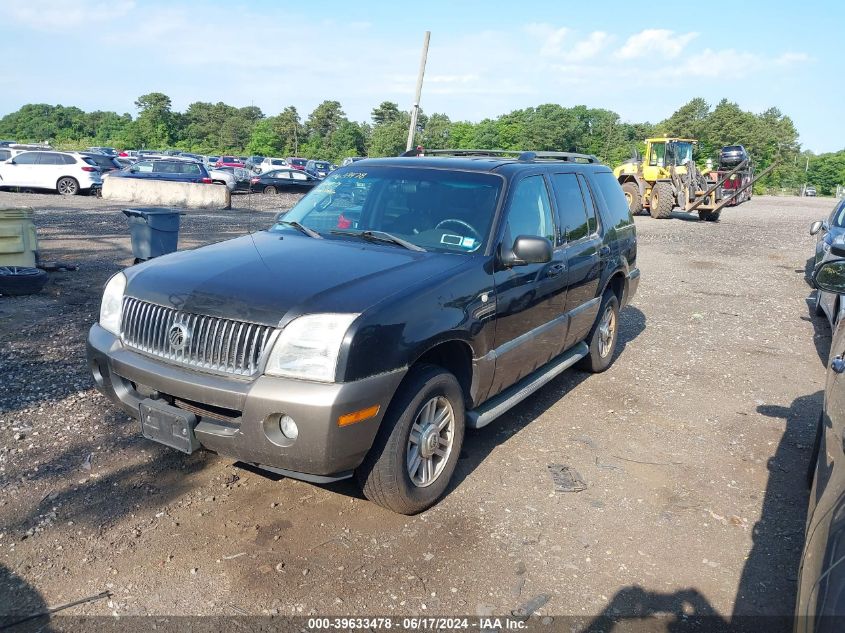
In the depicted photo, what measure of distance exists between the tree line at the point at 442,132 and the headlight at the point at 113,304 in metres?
67.1

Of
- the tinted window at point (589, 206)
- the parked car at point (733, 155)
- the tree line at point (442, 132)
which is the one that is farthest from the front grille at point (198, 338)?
the tree line at point (442, 132)

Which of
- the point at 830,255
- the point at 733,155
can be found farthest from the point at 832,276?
the point at 733,155

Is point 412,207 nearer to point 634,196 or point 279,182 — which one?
point 634,196

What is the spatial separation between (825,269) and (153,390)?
3.29 meters

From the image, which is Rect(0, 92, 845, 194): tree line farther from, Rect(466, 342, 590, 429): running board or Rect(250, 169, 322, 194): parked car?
Rect(466, 342, 590, 429): running board

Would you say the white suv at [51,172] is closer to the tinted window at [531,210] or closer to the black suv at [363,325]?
the black suv at [363,325]

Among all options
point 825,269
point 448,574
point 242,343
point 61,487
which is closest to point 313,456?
point 242,343

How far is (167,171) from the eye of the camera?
23531mm

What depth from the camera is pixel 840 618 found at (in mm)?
1514

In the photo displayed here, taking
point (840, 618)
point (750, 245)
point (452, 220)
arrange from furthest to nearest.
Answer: point (750, 245) < point (452, 220) < point (840, 618)

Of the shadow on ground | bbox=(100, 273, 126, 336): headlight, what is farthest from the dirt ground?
bbox=(100, 273, 126, 336): headlight

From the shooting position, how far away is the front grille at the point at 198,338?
3117mm

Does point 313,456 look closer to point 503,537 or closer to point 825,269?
point 503,537

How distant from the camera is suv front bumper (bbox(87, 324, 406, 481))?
295 cm
